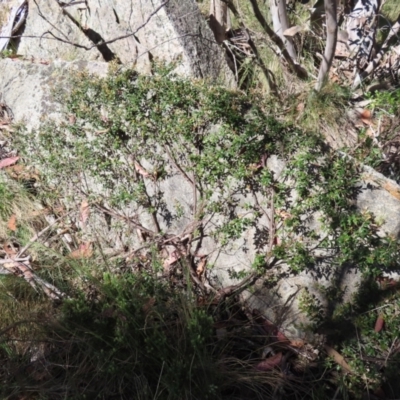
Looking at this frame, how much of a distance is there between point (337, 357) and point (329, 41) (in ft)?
7.38

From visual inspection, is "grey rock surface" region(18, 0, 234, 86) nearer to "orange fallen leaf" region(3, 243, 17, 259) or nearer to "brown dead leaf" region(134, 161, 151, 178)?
"brown dead leaf" region(134, 161, 151, 178)

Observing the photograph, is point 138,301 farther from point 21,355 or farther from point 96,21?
point 96,21

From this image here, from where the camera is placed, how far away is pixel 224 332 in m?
3.24

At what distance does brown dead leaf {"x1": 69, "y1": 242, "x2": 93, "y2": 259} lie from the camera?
389cm

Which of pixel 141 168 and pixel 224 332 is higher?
pixel 141 168

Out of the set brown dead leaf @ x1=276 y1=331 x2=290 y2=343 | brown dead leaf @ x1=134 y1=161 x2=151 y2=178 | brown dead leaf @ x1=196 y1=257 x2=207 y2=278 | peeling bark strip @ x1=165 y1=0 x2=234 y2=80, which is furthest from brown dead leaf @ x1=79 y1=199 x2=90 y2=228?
brown dead leaf @ x1=276 y1=331 x2=290 y2=343

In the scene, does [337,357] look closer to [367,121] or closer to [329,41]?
[367,121]

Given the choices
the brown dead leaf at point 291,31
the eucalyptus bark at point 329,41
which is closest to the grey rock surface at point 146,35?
the brown dead leaf at point 291,31

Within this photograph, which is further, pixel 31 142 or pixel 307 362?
pixel 31 142

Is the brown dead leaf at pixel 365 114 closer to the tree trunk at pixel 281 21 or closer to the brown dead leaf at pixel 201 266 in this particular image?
the tree trunk at pixel 281 21

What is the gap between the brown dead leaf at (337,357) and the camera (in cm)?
315

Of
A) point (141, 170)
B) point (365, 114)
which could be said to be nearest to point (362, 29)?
point (365, 114)

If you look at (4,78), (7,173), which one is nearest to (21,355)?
(7,173)

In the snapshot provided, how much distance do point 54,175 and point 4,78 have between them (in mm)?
1404
